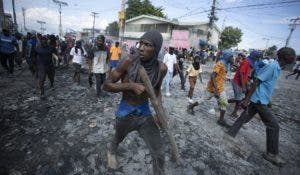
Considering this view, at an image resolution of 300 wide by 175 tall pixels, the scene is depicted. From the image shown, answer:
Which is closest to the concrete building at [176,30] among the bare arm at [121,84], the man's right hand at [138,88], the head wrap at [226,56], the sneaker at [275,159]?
the head wrap at [226,56]

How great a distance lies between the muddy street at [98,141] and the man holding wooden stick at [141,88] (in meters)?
0.87

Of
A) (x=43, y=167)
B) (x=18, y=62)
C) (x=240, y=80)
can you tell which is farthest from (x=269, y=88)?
(x=18, y=62)

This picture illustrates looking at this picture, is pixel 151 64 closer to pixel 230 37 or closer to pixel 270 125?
pixel 270 125

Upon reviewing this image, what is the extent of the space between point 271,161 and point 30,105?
18.3 ft

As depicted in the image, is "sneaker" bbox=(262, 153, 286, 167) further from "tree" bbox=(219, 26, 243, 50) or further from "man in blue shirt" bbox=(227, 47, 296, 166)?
"tree" bbox=(219, 26, 243, 50)

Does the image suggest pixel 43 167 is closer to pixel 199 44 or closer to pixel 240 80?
pixel 240 80

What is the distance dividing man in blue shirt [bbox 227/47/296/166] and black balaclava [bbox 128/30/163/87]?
2.30 m

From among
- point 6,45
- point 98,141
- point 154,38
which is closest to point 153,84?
point 154,38

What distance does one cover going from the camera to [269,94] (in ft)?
12.0

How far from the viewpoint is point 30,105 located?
5227 millimetres

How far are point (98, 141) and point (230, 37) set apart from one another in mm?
48121

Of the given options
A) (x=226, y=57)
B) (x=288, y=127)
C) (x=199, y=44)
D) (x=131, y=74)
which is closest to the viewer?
(x=131, y=74)

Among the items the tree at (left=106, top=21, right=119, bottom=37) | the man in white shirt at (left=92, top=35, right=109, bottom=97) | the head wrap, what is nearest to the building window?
the tree at (left=106, top=21, right=119, bottom=37)

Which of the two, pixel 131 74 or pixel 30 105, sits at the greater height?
pixel 131 74
